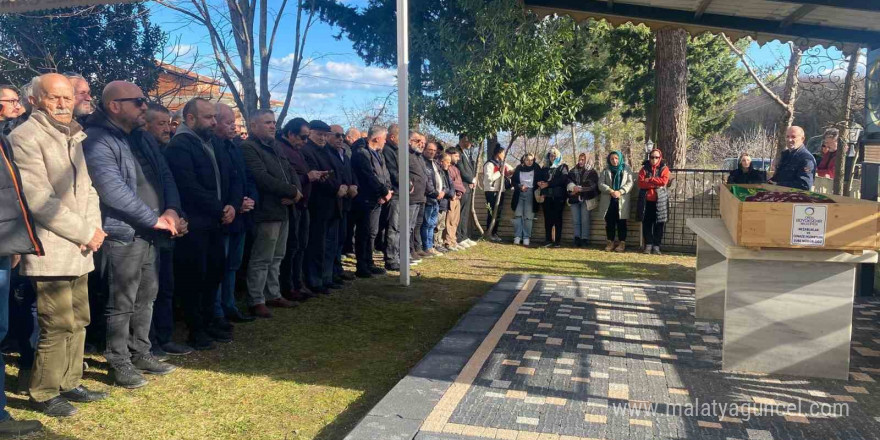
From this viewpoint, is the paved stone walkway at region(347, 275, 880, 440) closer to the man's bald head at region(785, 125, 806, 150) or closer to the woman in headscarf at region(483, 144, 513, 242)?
the man's bald head at region(785, 125, 806, 150)

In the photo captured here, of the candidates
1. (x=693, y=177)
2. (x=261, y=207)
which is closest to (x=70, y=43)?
(x=261, y=207)

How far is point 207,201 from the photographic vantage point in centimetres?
506

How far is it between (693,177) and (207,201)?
31.7 feet

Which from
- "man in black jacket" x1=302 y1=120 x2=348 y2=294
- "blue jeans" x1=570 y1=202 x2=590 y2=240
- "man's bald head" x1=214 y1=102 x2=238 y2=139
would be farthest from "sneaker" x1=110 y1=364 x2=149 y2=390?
"blue jeans" x1=570 y1=202 x2=590 y2=240

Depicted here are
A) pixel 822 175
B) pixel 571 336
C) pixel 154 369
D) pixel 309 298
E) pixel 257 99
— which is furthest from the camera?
pixel 257 99

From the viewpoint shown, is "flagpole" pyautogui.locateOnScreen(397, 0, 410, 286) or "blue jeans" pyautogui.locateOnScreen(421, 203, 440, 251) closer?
"flagpole" pyautogui.locateOnScreen(397, 0, 410, 286)

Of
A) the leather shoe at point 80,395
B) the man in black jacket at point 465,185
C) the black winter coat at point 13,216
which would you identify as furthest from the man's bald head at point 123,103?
the man in black jacket at point 465,185

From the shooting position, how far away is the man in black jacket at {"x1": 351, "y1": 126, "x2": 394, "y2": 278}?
840 cm

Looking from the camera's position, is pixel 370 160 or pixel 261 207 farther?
pixel 370 160

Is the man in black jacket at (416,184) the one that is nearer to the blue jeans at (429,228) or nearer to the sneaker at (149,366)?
the blue jeans at (429,228)

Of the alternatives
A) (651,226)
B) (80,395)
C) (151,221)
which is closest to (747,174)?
(651,226)

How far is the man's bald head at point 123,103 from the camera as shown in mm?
4242

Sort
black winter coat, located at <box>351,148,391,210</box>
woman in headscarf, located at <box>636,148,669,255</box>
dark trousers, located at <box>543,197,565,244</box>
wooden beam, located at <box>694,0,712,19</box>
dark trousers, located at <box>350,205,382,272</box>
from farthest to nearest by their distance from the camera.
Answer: dark trousers, located at <box>543,197,565,244</box>, woman in headscarf, located at <box>636,148,669,255</box>, dark trousers, located at <box>350,205,382,272</box>, black winter coat, located at <box>351,148,391,210</box>, wooden beam, located at <box>694,0,712,19</box>

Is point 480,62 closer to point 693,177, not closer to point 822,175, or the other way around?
point 693,177
